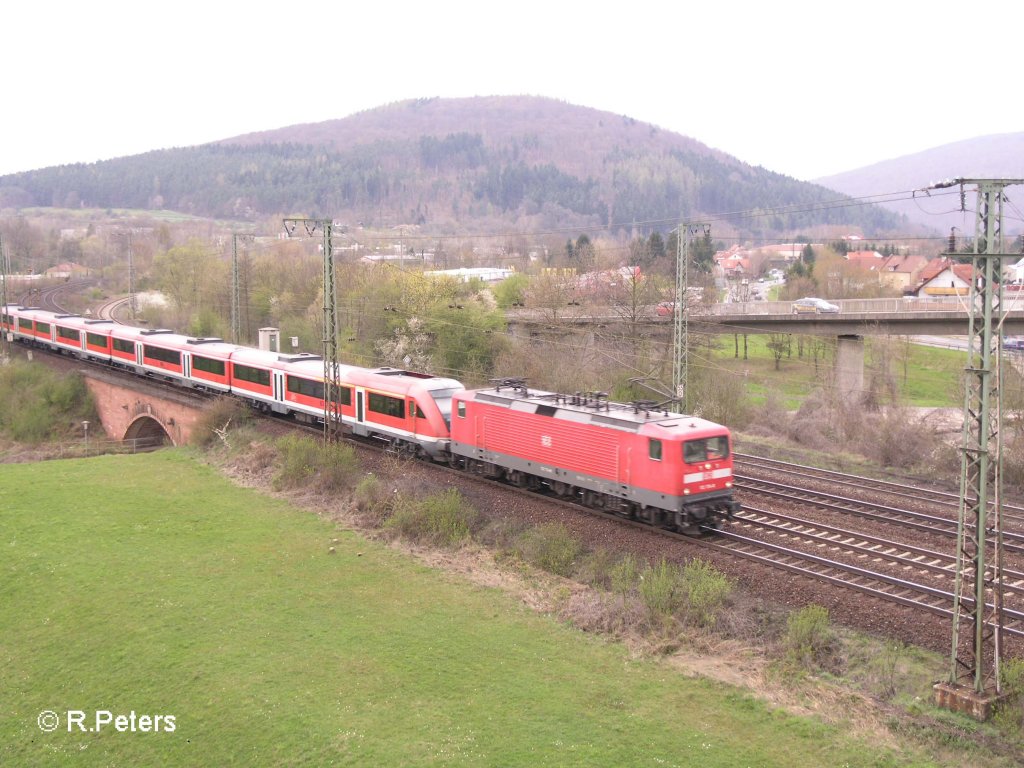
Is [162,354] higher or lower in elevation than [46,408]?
higher

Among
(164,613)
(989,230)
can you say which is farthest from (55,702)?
(989,230)

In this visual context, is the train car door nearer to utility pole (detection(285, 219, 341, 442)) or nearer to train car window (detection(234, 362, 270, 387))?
utility pole (detection(285, 219, 341, 442))

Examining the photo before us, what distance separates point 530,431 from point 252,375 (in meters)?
19.0

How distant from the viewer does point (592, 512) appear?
23.1 metres

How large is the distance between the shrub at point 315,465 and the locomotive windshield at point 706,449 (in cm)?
1241

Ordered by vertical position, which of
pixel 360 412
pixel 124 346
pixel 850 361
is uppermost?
pixel 124 346

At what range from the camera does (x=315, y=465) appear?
94.5ft

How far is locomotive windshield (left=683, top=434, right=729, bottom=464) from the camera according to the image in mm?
20266

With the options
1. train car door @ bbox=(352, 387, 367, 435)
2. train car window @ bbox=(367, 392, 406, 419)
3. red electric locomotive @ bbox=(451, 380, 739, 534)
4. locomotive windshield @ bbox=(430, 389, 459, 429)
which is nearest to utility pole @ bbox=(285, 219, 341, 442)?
train car door @ bbox=(352, 387, 367, 435)

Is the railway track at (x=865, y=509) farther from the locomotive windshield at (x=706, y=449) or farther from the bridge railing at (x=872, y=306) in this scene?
the bridge railing at (x=872, y=306)

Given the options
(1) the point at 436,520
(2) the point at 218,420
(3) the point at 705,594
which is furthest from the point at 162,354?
(3) the point at 705,594

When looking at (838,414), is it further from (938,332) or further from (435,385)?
(435,385)

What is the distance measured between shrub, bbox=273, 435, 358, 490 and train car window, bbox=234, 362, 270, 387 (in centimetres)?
808

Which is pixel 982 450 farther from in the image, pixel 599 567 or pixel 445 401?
pixel 445 401
